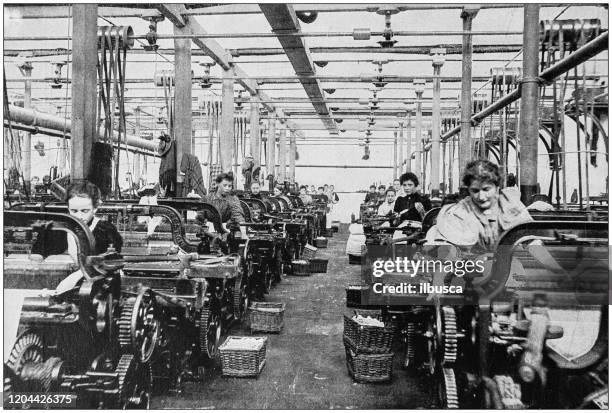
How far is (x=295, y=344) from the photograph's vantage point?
413cm

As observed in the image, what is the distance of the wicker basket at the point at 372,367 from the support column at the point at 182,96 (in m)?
3.60

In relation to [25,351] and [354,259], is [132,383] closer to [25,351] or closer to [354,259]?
[25,351]

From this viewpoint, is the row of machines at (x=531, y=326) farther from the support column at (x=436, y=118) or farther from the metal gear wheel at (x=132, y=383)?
the support column at (x=436, y=118)

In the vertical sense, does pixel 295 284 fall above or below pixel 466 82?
below

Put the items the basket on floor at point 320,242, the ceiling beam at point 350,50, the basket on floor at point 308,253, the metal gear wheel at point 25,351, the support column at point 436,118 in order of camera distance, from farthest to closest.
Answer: the basket on floor at point 320,242 → the basket on floor at point 308,253 → the support column at point 436,118 → the ceiling beam at point 350,50 → the metal gear wheel at point 25,351

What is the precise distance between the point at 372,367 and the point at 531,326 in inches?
48.7

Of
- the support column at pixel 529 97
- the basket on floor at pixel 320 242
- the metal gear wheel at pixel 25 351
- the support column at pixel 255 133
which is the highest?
the support column at pixel 255 133

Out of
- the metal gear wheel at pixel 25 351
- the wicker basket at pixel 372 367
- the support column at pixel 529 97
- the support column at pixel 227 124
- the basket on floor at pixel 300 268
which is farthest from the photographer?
the support column at pixel 227 124

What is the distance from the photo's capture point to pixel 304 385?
3254 millimetres

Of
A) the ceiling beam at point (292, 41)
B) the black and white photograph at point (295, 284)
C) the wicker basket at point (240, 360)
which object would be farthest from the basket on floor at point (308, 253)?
the wicker basket at point (240, 360)

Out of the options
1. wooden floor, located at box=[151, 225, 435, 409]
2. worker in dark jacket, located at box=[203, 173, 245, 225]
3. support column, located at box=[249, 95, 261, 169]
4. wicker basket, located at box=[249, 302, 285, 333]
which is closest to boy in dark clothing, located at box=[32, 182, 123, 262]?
wooden floor, located at box=[151, 225, 435, 409]

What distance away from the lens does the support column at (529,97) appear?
361 cm

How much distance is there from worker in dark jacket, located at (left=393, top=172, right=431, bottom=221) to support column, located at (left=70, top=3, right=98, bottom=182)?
10.4 feet

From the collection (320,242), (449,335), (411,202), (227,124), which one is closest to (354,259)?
(411,202)
